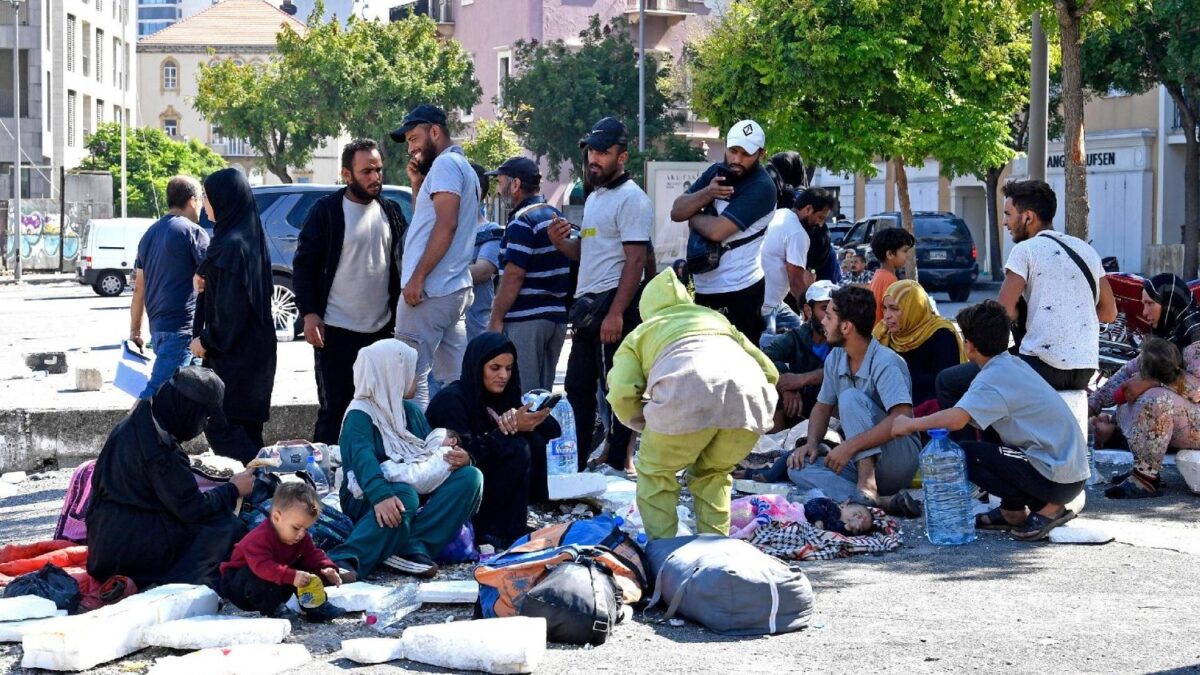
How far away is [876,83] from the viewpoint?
33.8m

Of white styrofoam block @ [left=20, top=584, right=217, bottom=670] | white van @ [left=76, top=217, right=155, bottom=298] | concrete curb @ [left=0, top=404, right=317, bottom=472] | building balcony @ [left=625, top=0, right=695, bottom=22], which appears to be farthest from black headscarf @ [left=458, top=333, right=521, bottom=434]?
building balcony @ [left=625, top=0, right=695, bottom=22]

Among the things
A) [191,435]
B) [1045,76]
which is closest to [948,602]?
[191,435]

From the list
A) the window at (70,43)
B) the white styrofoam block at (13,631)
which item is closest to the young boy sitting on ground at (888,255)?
the white styrofoam block at (13,631)

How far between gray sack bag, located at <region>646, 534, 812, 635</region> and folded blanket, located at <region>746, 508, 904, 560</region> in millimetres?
1320

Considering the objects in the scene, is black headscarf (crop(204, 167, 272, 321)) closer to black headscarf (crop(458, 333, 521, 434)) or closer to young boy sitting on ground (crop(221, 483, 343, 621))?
black headscarf (crop(458, 333, 521, 434))

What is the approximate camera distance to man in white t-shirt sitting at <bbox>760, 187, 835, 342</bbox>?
11000 mm

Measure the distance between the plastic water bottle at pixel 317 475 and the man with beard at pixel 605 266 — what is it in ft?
5.35

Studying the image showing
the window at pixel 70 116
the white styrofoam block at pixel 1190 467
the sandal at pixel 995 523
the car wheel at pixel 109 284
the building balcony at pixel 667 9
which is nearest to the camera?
the sandal at pixel 995 523

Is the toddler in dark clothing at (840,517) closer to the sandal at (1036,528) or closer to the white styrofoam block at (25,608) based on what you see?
the sandal at (1036,528)

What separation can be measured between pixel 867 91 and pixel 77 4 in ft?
156

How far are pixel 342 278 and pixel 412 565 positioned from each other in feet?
8.06

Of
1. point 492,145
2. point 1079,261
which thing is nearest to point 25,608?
point 1079,261

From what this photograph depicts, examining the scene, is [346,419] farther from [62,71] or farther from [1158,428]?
[62,71]

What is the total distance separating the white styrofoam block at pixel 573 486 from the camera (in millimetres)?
8859
